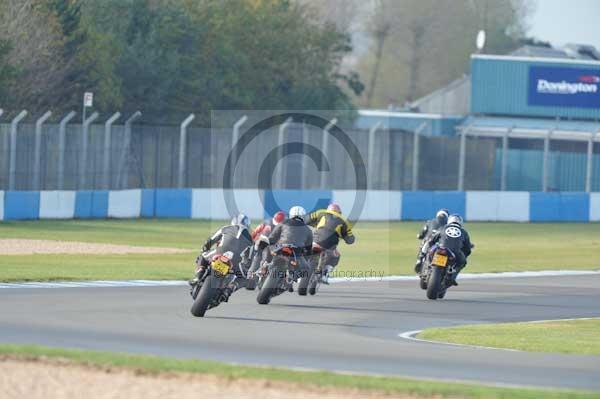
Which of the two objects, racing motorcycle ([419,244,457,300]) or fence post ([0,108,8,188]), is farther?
fence post ([0,108,8,188])

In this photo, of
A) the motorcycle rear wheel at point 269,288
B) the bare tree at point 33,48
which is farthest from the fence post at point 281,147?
the motorcycle rear wheel at point 269,288

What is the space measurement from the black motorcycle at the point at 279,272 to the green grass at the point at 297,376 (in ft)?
20.7

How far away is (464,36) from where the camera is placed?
82.9 metres

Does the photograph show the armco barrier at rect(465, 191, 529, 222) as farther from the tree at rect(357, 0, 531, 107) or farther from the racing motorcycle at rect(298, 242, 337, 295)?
the tree at rect(357, 0, 531, 107)

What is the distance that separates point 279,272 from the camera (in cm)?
1898

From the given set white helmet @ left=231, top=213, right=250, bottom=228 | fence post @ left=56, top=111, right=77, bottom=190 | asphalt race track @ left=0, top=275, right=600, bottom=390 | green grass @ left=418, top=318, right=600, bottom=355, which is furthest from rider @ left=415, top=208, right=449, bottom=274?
fence post @ left=56, top=111, right=77, bottom=190

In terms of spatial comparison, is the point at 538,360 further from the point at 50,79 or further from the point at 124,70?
the point at 124,70

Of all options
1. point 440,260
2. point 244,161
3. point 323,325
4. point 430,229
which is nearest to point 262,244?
point 323,325

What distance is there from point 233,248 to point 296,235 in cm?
199

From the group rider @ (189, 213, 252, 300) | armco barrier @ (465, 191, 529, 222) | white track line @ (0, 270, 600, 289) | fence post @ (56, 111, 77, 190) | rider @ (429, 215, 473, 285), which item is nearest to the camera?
rider @ (189, 213, 252, 300)

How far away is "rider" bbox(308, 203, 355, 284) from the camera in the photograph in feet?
68.9

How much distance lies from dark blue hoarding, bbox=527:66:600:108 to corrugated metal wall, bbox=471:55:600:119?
22 centimetres

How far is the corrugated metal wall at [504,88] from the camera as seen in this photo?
59094mm

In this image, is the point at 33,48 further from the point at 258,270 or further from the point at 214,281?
the point at 214,281
